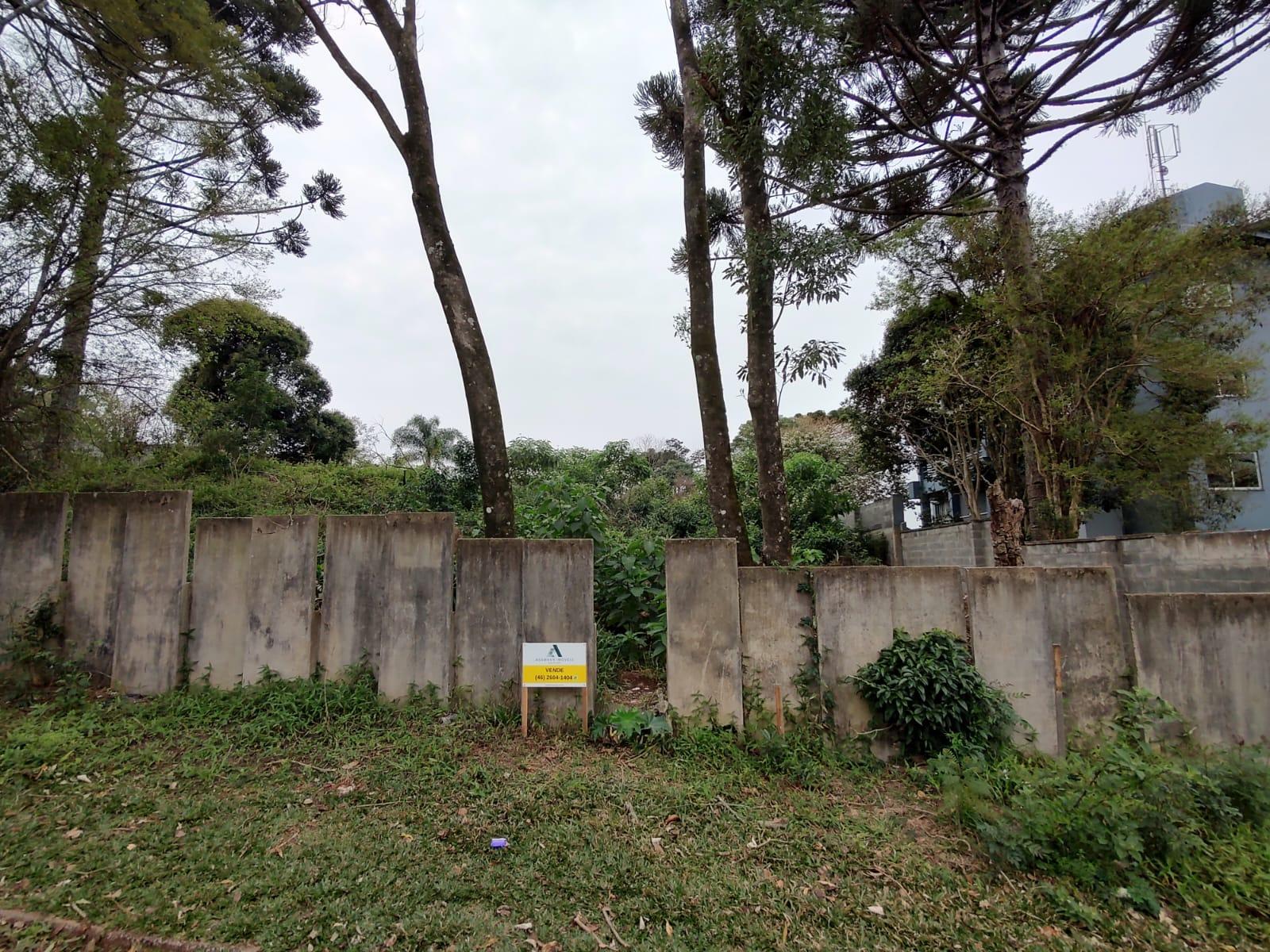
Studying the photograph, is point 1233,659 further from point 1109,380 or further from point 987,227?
point 987,227

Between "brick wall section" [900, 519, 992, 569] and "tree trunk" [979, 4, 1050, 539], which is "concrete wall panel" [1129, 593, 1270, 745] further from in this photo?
"brick wall section" [900, 519, 992, 569]

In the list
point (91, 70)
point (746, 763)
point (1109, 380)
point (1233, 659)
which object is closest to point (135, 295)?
point (91, 70)

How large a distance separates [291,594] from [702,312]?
3774 mm

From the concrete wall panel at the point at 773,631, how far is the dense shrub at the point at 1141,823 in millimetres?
914

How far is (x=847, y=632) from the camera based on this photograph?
10.8ft

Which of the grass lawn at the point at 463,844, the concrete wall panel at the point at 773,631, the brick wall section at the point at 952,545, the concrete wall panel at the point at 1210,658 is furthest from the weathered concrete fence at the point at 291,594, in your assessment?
the brick wall section at the point at 952,545

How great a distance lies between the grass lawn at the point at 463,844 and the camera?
1913 mm

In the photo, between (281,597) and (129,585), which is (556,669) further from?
(129,585)

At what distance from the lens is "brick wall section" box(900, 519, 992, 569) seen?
9.58m

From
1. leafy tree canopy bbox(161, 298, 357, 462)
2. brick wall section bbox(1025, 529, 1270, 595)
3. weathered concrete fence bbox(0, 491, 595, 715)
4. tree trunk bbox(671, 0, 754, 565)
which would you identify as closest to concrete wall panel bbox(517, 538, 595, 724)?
weathered concrete fence bbox(0, 491, 595, 715)

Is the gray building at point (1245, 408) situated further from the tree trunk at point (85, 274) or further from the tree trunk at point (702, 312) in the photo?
the tree trunk at point (85, 274)

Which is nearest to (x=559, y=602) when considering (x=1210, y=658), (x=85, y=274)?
(x=1210, y=658)

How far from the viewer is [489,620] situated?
341cm

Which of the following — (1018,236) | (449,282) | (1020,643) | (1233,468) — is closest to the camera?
(1020,643)
